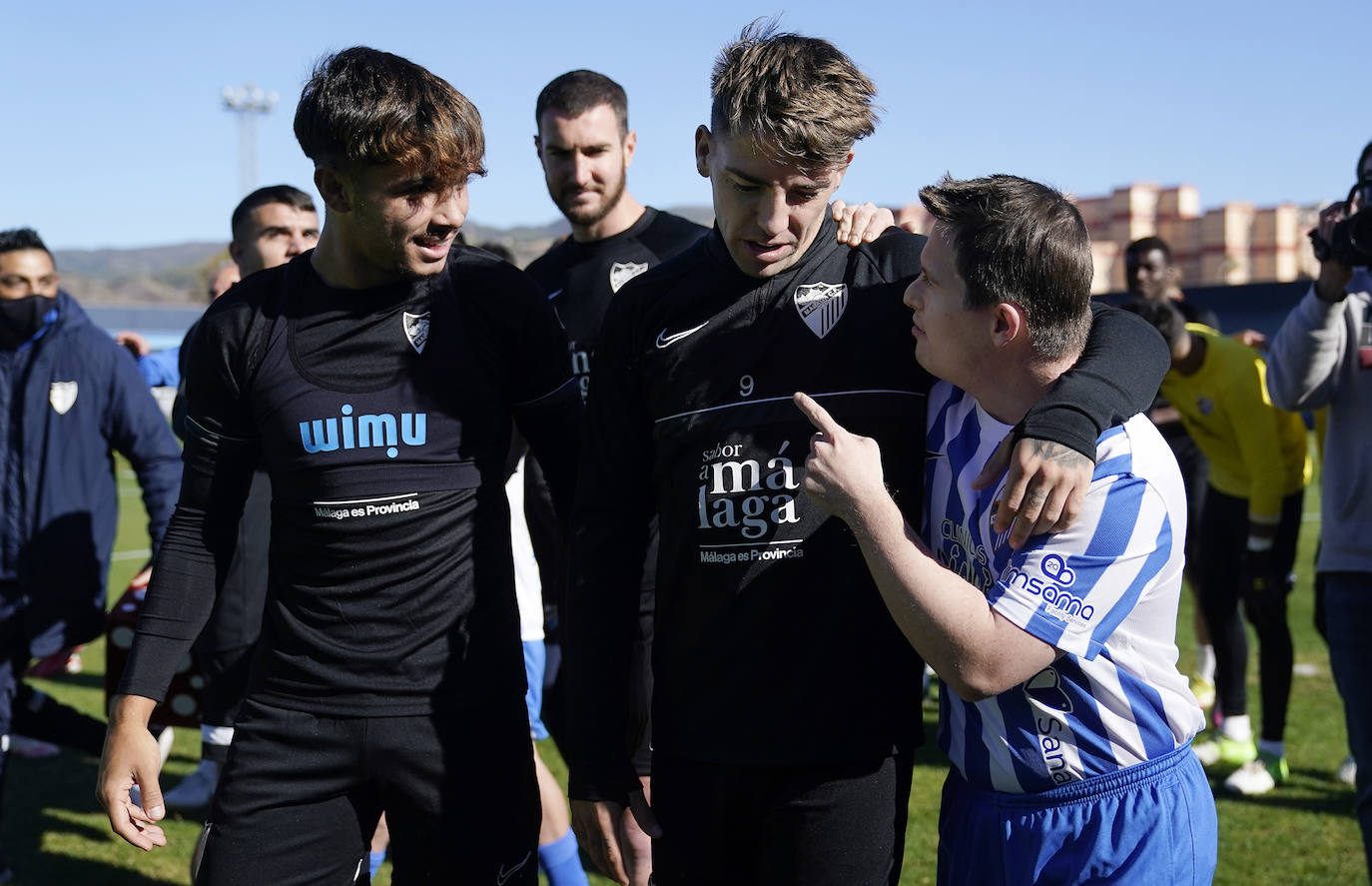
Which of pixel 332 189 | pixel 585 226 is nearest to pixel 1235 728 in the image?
pixel 585 226

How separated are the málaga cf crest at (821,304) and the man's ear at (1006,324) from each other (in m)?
0.35

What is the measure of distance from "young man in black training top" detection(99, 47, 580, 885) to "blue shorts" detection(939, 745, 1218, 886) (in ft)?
3.38

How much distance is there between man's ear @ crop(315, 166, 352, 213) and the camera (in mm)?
2656

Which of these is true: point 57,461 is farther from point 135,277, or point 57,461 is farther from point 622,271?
point 135,277

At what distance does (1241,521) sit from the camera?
6.46 metres

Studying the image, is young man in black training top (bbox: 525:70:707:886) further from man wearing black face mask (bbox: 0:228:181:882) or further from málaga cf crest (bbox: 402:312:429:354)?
man wearing black face mask (bbox: 0:228:181:882)

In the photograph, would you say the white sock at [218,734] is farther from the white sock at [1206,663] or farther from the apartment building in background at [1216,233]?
the apartment building in background at [1216,233]

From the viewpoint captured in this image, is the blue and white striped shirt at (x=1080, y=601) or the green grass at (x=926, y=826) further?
the green grass at (x=926, y=826)

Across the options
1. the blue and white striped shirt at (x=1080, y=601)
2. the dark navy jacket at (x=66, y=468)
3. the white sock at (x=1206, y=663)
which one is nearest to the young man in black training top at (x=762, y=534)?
the blue and white striped shirt at (x=1080, y=601)

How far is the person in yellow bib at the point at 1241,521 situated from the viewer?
598 centimetres

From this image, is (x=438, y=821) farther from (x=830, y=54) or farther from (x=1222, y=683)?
(x=1222, y=683)

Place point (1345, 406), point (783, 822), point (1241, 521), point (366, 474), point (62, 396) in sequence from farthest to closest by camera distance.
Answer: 1. point (1241, 521)
2. point (62, 396)
3. point (1345, 406)
4. point (366, 474)
5. point (783, 822)

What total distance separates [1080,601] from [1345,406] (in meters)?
2.42

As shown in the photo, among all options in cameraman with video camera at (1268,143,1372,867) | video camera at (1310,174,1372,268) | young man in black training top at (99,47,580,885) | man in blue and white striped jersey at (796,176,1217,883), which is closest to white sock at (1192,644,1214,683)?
cameraman with video camera at (1268,143,1372,867)
